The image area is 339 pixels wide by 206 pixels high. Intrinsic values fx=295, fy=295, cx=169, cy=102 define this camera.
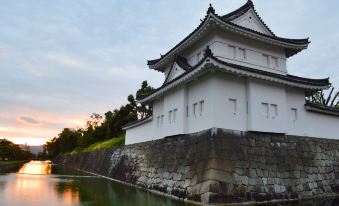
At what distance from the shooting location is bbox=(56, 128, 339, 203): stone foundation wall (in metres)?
9.84

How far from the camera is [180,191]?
11039 mm

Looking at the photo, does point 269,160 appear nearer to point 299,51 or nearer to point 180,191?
point 180,191

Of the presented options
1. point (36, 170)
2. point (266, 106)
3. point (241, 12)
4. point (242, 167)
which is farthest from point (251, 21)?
point (36, 170)

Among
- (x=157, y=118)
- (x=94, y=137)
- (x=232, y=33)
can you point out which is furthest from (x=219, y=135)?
(x=94, y=137)

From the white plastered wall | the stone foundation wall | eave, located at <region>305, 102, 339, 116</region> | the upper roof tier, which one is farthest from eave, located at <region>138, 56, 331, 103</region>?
the stone foundation wall

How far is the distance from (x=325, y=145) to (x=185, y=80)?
23.4ft

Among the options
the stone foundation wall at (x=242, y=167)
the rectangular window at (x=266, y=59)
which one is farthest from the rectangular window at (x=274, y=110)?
the rectangular window at (x=266, y=59)

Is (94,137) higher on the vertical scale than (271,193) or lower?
higher

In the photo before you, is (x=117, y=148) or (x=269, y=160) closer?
(x=269, y=160)

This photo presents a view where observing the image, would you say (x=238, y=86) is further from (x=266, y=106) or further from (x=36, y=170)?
(x=36, y=170)

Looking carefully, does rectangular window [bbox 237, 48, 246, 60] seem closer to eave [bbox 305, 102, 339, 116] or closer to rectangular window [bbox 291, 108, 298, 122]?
rectangular window [bbox 291, 108, 298, 122]

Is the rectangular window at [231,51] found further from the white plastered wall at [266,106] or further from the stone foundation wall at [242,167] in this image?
the stone foundation wall at [242,167]

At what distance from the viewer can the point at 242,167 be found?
1031 cm

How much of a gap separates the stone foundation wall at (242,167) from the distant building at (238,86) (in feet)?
1.71
